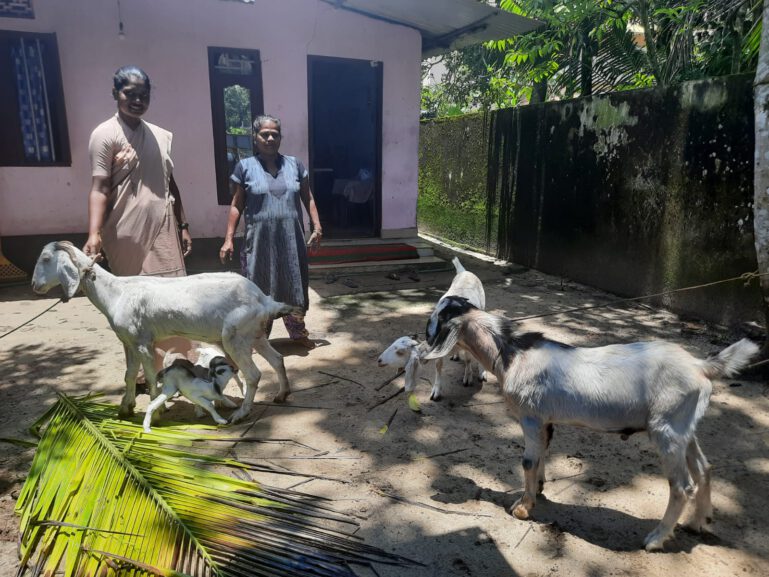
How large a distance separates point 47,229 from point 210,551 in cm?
739

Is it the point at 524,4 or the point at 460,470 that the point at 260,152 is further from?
the point at 524,4

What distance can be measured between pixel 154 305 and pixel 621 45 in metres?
10.1

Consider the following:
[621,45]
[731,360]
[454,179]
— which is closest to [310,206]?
[731,360]

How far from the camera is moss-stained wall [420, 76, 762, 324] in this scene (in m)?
5.80

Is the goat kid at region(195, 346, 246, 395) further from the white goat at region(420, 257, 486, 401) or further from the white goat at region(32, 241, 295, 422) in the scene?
the white goat at region(420, 257, 486, 401)

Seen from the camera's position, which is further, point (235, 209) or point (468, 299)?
point (235, 209)

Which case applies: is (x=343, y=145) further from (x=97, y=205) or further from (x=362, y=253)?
(x=97, y=205)

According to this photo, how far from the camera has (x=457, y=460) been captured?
3.44 meters

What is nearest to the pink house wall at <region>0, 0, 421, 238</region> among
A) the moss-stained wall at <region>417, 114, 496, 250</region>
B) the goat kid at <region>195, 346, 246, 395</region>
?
the moss-stained wall at <region>417, 114, 496, 250</region>

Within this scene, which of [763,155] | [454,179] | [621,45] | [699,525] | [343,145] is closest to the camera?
[699,525]

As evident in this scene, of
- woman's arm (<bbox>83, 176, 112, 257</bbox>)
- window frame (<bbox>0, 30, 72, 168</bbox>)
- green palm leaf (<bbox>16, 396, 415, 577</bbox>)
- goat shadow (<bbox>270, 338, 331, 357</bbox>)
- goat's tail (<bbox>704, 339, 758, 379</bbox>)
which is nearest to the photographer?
green palm leaf (<bbox>16, 396, 415, 577</bbox>)

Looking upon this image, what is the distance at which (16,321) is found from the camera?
6.21 m

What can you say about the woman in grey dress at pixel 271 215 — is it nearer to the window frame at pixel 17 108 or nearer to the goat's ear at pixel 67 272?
the goat's ear at pixel 67 272

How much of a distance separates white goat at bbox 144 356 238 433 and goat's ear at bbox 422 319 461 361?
61.8 inches
